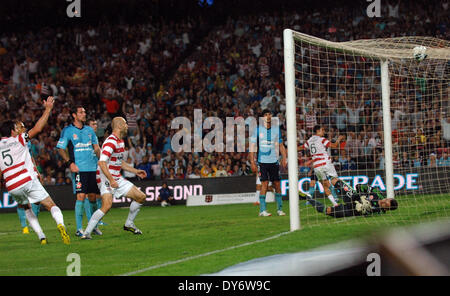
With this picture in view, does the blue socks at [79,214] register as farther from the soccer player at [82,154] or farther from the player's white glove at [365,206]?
the player's white glove at [365,206]

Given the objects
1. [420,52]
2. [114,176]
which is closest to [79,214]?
[114,176]

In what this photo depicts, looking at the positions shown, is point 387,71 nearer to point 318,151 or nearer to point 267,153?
point 318,151

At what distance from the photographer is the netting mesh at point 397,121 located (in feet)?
38.3

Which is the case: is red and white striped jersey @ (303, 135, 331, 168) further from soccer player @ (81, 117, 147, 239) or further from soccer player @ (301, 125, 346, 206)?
soccer player @ (81, 117, 147, 239)

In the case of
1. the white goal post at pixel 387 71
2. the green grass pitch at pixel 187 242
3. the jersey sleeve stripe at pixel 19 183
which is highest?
the white goal post at pixel 387 71

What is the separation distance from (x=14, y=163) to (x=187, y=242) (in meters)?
3.21

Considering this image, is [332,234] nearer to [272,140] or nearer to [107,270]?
[107,270]

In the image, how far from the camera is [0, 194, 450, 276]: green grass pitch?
25.0 ft

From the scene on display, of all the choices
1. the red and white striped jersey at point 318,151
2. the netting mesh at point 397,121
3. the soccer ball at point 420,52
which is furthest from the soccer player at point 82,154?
the soccer ball at point 420,52

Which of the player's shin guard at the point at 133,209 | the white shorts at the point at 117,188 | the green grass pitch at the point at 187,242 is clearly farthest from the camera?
the player's shin guard at the point at 133,209

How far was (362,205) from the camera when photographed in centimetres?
1128

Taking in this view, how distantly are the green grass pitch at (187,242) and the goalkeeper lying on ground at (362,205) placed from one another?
19 cm

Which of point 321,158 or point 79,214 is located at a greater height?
point 321,158

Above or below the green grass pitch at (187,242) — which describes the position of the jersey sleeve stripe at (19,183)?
above
